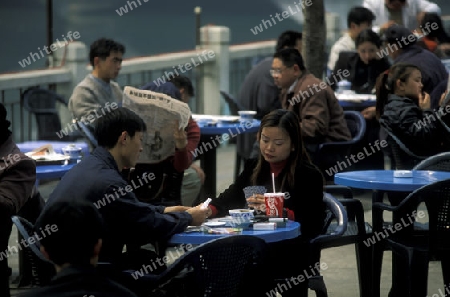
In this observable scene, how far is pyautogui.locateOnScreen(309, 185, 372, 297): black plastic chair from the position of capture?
599 centimetres

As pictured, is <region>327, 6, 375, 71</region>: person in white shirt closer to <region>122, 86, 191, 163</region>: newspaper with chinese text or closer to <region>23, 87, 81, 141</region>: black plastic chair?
<region>23, 87, 81, 141</region>: black plastic chair

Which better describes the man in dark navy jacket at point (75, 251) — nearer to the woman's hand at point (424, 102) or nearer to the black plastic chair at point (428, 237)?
the black plastic chair at point (428, 237)

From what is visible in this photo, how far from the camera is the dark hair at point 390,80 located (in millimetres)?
8555

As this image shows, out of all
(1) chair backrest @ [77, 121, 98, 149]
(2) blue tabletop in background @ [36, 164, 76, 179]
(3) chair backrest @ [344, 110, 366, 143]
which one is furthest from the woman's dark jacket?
(2) blue tabletop in background @ [36, 164, 76, 179]

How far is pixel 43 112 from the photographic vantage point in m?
11.6

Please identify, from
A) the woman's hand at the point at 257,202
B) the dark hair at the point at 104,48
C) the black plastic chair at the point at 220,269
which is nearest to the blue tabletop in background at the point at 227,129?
the dark hair at the point at 104,48

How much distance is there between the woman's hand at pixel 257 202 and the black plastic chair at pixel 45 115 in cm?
599

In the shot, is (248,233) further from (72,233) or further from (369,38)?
(369,38)

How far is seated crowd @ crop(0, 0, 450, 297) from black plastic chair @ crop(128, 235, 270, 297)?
23 centimetres

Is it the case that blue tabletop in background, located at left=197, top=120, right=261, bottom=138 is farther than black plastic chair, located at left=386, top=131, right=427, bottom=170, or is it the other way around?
blue tabletop in background, located at left=197, top=120, right=261, bottom=138

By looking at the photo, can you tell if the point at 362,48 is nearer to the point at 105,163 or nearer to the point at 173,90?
the point at 173,90

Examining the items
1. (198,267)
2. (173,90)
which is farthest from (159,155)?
(198,267)

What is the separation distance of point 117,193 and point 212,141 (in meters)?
4.76

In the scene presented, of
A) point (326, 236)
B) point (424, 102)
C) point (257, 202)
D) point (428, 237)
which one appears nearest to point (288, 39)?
point (424, 102)
